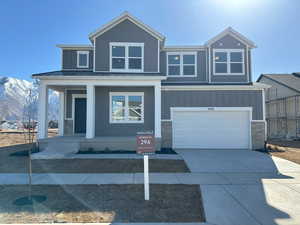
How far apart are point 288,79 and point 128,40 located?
2041 cm

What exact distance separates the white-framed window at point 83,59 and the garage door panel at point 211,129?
7.53 m

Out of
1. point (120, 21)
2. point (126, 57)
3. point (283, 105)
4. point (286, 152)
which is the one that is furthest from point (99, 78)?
point (283, 105)

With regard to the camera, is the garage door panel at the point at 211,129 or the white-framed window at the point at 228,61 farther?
the white-framed window at the point at 228,61

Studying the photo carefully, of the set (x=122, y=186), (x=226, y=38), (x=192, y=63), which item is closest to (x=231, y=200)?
(x=122, y=186)

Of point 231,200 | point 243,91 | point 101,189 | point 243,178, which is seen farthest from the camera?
point 243,91

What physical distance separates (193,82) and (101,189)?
34.1 feet

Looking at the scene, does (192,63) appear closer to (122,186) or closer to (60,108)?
(60,108)

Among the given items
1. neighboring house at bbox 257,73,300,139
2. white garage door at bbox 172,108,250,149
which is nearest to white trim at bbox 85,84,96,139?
white garage door at bbox 172,108,250,149

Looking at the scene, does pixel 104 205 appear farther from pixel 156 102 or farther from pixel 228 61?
pixel 228 61

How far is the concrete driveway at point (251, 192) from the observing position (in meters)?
3.77

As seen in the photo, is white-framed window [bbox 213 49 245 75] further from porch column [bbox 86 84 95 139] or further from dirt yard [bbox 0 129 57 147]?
dirt yard [bbox 0 129 57 147]

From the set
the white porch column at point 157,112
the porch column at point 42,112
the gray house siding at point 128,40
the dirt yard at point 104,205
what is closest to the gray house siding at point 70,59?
the gray house siding at point 128,40

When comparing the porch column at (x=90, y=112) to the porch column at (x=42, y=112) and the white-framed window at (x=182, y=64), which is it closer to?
the porch column at (x=42, y=112)

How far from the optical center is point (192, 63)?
1384 cm
